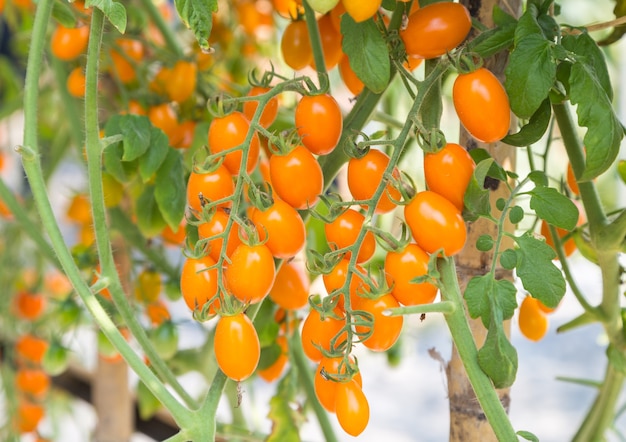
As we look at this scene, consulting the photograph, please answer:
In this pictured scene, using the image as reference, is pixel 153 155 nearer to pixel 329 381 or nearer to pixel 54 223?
pixel 54 223

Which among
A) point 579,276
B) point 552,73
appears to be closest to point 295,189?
point 552,73

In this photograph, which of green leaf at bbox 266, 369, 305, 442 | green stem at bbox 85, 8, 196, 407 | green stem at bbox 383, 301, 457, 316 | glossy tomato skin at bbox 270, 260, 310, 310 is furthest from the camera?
green leaf at bbox 266, 369, 305, 442

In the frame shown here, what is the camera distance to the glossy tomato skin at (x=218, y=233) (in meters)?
0.49

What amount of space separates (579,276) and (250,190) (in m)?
1.47

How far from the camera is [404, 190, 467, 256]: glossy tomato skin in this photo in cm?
45

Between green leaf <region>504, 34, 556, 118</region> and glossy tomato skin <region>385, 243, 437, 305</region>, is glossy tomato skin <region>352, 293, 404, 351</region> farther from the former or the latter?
green leaf <region>504, 34, 556, 118</region>

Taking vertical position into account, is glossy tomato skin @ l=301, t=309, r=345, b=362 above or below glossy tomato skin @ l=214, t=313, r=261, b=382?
above

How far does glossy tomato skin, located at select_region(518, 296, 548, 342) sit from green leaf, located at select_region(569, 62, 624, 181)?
0.23 metres

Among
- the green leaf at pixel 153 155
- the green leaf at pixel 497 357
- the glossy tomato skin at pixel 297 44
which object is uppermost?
the glossy tomato skin at pixel 297 44

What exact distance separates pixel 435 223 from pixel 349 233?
0.06 meters

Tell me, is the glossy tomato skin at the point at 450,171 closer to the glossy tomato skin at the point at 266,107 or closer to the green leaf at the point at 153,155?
the glossy tomato skin at the point at 266,107

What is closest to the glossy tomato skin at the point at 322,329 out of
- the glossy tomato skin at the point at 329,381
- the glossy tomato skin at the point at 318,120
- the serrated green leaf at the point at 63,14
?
the glossy tomato skin at the point at 329,381

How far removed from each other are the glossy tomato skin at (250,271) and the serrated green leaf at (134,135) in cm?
19

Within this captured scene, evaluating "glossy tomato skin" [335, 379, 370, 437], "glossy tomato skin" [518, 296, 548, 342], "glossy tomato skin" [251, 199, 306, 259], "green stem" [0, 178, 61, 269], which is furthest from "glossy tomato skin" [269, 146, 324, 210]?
"green stem" [0, 178, 61, 269]
